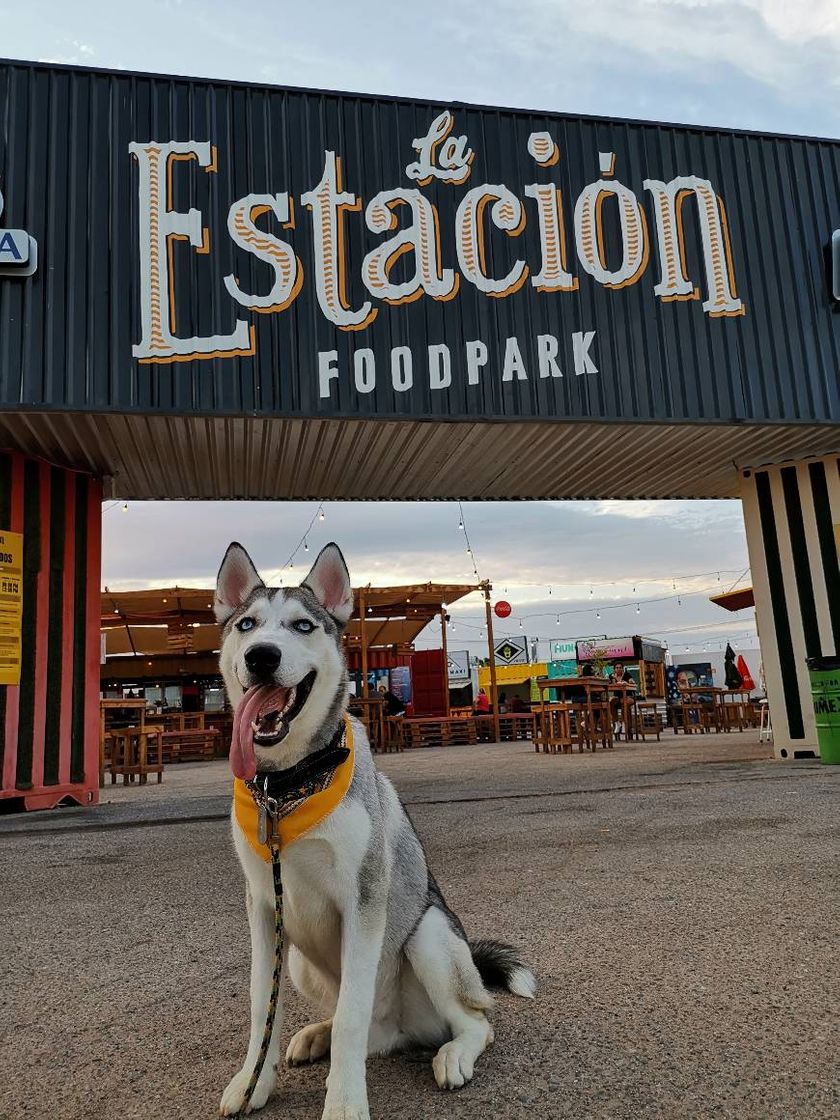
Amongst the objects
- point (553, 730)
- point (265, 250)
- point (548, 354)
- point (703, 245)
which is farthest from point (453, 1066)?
point (553, 730)

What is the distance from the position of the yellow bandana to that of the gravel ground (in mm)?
590

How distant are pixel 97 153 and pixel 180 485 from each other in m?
3.35

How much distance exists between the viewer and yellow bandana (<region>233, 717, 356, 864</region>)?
1.75 m

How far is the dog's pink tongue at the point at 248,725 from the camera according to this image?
1759 millimetres

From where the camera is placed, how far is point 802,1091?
1.73 m

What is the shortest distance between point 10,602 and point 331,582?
21.5 feet

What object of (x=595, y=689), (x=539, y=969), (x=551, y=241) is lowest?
(x=539, y=969)

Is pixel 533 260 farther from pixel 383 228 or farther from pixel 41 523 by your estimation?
pixel 41 523

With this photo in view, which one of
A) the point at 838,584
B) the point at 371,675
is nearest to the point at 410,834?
the point at 838,584

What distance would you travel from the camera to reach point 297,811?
1.76m

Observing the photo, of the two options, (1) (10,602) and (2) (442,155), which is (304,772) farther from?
(2) (442,155)

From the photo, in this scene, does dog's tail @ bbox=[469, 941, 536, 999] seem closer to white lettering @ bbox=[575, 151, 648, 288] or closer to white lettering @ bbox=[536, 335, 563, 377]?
white lettering @ bbox=[536, 335, 563, 377]

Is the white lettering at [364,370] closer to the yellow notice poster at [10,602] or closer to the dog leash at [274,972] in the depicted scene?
the yellow notice poster at [10,602]

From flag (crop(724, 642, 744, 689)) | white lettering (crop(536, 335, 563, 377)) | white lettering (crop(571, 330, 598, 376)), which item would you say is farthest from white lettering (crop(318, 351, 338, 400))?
flag (crop(724, 642, 744, 689))
